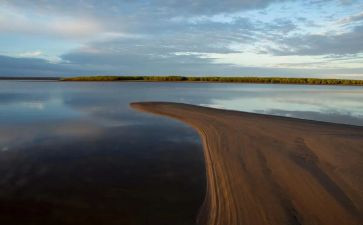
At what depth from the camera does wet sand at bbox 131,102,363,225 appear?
15.7ft

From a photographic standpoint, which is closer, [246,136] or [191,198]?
[191,198]

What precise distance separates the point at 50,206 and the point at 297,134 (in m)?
8.70

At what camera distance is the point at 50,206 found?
16.4ft

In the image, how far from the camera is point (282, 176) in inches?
257

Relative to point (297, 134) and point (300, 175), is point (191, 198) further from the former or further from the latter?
point (297, 134)

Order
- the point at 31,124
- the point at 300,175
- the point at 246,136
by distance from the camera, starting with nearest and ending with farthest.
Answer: the point at 300,175
the point at 246,136
the point at 31,124

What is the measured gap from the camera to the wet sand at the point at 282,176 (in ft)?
15.7

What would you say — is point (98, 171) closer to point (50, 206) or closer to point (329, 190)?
point (50, 206)

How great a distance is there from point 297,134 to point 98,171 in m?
7.35

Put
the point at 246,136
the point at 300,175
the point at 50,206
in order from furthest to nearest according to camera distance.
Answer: the point at 246,136
the point at 300,175
the point at 50,206

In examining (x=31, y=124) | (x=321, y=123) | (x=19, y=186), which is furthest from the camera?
(x=321, y=123)

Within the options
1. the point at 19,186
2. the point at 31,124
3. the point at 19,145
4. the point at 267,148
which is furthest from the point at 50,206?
the point at 31,124

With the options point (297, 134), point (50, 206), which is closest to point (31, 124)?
point (50, 206)

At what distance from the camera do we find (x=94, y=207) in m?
5.00
